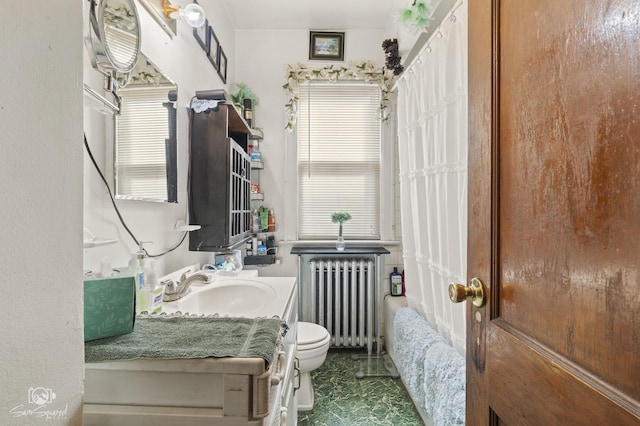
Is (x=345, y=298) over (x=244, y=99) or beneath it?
beneath

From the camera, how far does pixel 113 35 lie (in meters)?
0.97

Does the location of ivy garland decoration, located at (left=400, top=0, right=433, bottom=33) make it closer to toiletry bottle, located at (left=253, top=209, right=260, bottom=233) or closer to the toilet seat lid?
toiletry bottle, located at (left=253, top=209, right=260, bottom=233)

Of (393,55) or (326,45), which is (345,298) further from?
(326,45)

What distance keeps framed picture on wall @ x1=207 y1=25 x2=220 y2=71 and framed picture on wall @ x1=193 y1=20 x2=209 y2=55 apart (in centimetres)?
2

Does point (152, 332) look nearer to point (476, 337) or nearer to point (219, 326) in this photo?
point (219, 326)

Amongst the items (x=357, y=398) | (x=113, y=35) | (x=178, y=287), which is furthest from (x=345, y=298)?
(x=113, y=35)

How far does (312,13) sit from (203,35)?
40.0 inches

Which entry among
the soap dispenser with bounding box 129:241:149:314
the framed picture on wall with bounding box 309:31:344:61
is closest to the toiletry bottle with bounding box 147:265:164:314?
the soap dispenser with bounding box 129:241:149:314

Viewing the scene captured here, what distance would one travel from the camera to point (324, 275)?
103 inches

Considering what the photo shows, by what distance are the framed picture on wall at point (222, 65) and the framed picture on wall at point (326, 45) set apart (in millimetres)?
740

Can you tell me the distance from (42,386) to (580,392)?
0.77 meters

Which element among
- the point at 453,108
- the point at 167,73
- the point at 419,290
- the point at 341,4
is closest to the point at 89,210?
the point at 167,73

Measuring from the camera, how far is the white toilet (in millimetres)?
1865

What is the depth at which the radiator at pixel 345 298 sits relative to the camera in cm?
258
